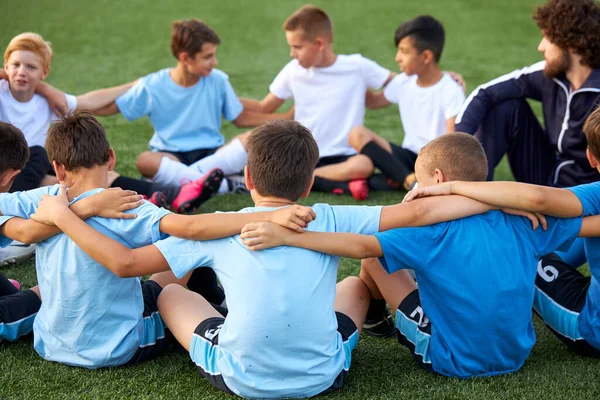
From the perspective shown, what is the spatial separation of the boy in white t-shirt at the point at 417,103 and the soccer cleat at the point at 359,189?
0.41 feet

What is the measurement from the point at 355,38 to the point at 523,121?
6049 millimetres

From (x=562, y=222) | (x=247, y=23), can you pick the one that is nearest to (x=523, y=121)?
(x=562, y=222)

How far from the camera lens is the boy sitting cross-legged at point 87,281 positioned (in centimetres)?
260

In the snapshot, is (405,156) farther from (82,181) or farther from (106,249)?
(106,249)

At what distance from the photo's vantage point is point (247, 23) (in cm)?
1063

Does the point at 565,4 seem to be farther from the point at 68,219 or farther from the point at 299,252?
the point at 68,219

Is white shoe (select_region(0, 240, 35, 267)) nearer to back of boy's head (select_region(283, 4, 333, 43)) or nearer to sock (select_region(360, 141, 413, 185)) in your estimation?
sock (select_region(360, 141, 413, 185))

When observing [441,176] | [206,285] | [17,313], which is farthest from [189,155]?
[441,176]

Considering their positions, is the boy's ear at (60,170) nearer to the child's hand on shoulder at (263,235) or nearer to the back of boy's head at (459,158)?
the child's hand on shoulder at (263,235)

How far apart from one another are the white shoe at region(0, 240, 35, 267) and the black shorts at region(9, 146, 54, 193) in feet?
1.64

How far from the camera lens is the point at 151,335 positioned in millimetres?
2770

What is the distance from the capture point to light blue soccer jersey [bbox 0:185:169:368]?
2.59m

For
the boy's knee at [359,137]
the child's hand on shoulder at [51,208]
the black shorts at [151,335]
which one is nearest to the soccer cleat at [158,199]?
the boy's knee at [359,137]

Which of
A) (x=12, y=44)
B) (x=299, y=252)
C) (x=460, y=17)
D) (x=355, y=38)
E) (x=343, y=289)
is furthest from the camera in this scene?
(x=460, y=17)
